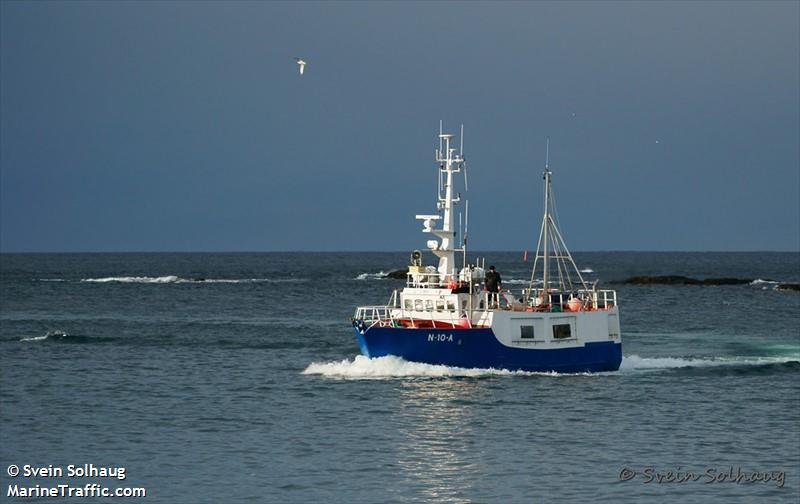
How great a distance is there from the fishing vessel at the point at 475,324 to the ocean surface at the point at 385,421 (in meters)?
0.72

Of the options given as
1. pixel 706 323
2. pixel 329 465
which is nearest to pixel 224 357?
pixel 329 465

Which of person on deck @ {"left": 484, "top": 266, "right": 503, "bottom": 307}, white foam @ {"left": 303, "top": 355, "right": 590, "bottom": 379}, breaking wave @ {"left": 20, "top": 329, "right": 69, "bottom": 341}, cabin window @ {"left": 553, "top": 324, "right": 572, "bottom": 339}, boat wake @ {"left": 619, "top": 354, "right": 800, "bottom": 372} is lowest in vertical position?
breaking wave @ {"left": 20, "top": 329, "right": 69, "bottom": 341}

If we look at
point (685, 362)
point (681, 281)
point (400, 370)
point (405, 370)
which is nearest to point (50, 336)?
point (400, 370)

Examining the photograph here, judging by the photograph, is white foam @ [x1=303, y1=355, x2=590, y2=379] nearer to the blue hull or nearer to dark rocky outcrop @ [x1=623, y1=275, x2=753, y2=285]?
the blue hull

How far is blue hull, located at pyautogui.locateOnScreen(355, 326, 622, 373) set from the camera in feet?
159

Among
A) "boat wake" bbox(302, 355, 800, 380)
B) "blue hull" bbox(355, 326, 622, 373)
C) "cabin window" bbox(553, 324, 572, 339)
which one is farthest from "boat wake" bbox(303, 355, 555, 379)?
"cabin window" bbox(553, 324, 572, 339)

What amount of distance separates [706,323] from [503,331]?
42.5 metres

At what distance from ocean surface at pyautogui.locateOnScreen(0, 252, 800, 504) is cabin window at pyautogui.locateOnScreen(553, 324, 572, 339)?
1.69 m

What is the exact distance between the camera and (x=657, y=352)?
64.6 m

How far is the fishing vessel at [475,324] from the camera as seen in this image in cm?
4878

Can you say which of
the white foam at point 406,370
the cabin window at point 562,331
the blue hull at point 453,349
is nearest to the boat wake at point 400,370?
the white foam at point 406,370

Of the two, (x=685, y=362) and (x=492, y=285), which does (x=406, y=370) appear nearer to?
(x=492, y=285)

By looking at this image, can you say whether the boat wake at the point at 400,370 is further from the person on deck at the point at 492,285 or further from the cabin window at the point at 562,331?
the person on deck at the point at 492,285

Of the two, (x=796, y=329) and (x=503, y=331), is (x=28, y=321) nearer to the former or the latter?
(x=503, y=331)
